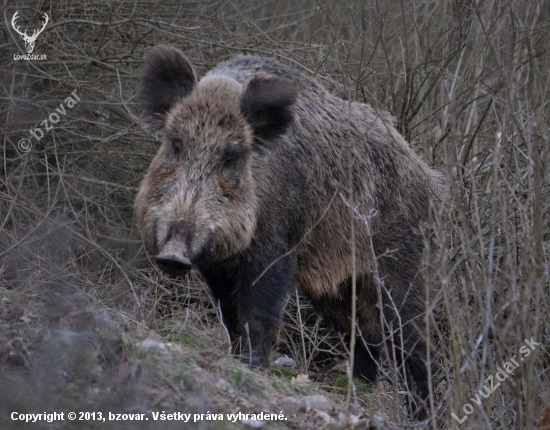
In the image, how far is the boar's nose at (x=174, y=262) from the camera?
4559 mm

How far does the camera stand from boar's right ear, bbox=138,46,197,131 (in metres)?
5.53

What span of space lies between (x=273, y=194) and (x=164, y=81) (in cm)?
103

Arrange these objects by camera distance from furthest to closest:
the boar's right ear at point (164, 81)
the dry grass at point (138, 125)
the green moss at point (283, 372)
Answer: the dry grass at point (138, 125) < the green moss at point (283, 372) < the boar's right ear at point (164, 81)

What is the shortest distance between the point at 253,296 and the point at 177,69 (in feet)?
5.11

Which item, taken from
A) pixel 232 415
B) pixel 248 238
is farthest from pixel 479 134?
pixel 232 415

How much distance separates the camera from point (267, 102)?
5.39 meters

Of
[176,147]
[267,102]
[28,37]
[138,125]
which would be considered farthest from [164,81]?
[28,37]

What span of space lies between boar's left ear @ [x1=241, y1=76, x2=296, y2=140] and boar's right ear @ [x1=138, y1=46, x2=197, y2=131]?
42 centimetres

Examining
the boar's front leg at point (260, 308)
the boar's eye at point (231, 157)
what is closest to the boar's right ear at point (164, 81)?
the boar's eye at point (231, 157)

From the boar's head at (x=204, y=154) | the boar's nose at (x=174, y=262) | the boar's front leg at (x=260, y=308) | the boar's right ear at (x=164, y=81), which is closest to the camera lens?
the boar's nose at (x=174, y=262)

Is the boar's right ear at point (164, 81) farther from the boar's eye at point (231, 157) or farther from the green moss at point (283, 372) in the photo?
the green moss at point (283, 372)

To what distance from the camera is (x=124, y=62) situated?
24.5ft

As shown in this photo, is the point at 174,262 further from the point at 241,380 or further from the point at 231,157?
the point at 231,157

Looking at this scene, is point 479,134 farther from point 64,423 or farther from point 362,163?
point 64,423
